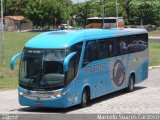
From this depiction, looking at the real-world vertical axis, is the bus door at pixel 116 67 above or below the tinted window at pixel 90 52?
below

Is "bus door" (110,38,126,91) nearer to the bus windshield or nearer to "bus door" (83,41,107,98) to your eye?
"bus door" (83,41,107,98)

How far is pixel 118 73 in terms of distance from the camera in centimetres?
2231

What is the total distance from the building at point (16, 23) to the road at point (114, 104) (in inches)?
3981

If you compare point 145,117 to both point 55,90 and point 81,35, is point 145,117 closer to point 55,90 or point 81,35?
point 55,90

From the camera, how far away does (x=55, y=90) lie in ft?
57.0

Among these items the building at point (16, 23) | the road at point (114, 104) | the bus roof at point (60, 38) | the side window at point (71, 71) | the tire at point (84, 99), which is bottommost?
the building at point (16, 23)

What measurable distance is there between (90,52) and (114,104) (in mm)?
2083

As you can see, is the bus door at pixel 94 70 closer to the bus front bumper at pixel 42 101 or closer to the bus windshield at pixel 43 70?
the bus windshield at pixel 43 70

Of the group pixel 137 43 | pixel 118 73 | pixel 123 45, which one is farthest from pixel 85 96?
pixel 137 43

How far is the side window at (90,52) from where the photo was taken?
19078 mm

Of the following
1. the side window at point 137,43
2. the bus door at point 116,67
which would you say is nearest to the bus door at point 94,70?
the bus door at point 116,67

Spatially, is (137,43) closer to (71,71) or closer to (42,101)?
(71,71)

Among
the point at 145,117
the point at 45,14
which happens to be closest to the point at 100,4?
the point at 45,14

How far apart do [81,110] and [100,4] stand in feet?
381
